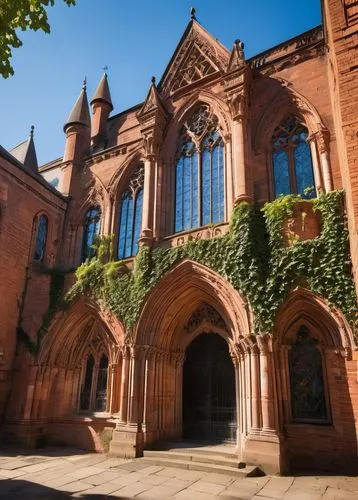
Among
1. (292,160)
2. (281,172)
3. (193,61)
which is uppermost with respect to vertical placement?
(193,61)

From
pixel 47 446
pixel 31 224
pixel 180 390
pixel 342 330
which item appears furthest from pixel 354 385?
pixel 31 224

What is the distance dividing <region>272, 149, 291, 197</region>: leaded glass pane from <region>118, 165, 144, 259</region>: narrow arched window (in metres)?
4.82

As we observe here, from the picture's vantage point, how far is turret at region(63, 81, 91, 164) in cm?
1587

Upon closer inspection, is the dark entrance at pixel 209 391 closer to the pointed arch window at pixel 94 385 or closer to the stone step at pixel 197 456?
the stone step at pixel 197 456

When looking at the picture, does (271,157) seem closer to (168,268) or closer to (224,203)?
(224,203)

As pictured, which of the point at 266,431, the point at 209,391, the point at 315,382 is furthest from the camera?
the point at 209,391

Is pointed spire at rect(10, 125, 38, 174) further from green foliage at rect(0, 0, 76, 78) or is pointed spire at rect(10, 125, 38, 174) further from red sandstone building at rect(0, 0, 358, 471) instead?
green foliage at rect(0, 0, 76, 78)

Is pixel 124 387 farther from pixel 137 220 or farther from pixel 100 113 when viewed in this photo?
pixel 100 113

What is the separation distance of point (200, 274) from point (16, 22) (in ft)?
21.9

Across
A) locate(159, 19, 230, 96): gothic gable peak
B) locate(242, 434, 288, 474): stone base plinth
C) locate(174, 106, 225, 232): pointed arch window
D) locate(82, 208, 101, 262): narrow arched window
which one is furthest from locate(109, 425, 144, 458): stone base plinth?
locate(159, 19, 230, 96): gothic gable peak

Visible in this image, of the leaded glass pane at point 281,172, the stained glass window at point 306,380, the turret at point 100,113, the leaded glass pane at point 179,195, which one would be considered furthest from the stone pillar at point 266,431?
the turret at point 100,113

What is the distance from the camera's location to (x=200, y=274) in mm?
9992

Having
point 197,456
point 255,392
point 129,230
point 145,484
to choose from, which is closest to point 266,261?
point 255,392

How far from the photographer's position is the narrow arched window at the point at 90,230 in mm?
14229
